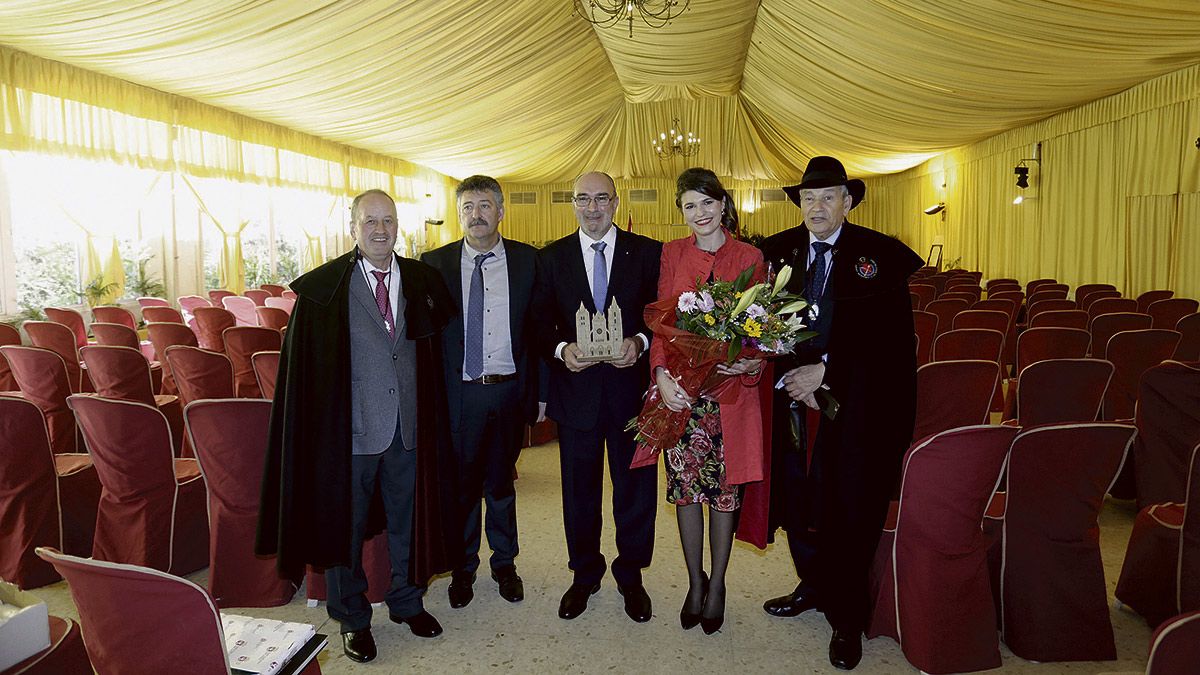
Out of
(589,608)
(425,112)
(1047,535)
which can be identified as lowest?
(589,608)

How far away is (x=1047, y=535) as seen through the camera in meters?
2.66

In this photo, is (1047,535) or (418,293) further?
(418,293)

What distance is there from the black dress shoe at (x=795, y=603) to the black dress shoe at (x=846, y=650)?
360 millimetres

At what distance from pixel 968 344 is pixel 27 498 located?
545 cm

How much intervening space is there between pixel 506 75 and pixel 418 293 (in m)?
10.9

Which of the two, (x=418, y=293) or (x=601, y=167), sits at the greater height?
(x=601, y=167)

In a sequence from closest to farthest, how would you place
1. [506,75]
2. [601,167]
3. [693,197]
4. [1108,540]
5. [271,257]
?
1. [693,197]
2. [1108,540]
3. [506,75]
4. [271,257]
5. [601,167]

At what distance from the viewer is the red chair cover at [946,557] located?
2469 millimetres

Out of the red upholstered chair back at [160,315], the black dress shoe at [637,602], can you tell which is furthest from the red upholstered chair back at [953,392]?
the red upholstered chair back at [160,315]

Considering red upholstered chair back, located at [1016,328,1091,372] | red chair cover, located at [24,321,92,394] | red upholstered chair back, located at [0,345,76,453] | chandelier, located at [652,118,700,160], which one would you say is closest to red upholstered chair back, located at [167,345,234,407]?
red upholstered chair back, located at [0,345,76,453]

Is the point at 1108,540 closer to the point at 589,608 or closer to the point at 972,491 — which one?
the point at 972,491

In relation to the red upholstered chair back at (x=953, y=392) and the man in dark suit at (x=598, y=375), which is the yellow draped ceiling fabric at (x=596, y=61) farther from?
the man in dark suit at (x=598, y=375)

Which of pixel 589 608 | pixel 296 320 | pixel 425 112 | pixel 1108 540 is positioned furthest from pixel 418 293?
pixel 425 112

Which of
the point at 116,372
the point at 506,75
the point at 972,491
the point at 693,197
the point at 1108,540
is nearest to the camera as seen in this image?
the point at 972,491
